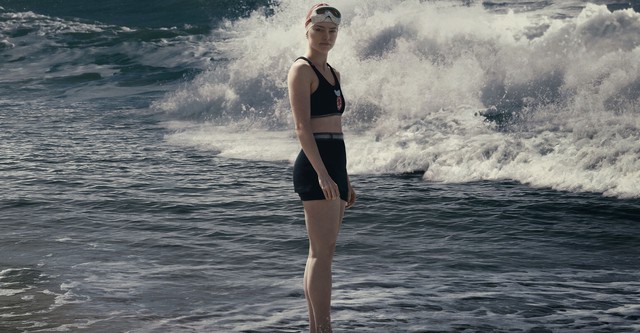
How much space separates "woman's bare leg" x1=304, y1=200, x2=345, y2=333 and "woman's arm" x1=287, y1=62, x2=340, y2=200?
0.15 metres

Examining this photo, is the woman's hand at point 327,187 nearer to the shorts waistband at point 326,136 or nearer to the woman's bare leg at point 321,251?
the woman's bare leg at point 321,251

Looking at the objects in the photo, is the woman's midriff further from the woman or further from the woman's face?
the woman's face

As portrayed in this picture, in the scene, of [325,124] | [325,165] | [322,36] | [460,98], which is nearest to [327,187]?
[325,165]

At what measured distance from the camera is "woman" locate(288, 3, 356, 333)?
481 cm

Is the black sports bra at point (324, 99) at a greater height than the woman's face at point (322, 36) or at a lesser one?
lesser

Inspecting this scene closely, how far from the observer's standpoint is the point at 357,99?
16.8 m

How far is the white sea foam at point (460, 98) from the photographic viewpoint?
11.9 metres

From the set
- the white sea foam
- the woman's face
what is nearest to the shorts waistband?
the woman's face

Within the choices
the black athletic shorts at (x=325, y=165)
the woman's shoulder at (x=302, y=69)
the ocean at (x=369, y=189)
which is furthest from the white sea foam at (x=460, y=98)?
the woman's shoulder at (x=302, y=69)

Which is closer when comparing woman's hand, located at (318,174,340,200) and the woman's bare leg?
woman's hand, located at (318,174,340,200)

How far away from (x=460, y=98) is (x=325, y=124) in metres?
11.1

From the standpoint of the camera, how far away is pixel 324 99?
489 cm

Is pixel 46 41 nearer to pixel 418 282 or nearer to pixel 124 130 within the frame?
pixel 124 130

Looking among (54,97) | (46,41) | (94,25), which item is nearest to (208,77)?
(54,97)
